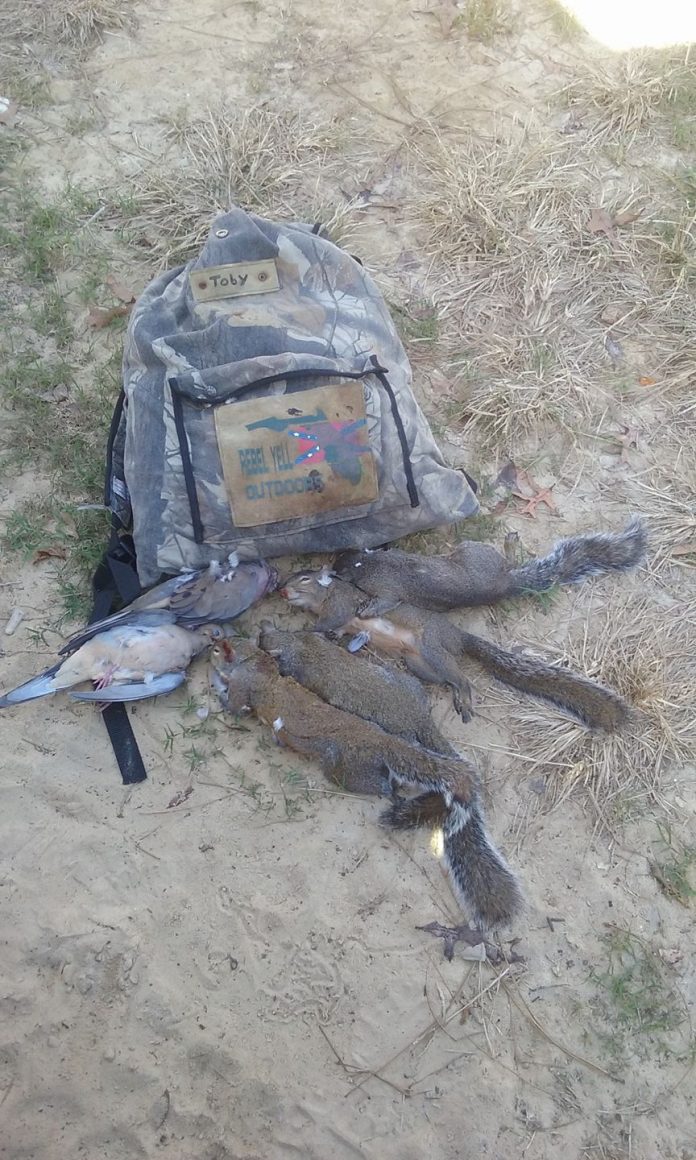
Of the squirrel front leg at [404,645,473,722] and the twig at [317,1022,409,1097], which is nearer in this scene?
the twig at [317,1022,409,1097]

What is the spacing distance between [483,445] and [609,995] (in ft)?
8.94

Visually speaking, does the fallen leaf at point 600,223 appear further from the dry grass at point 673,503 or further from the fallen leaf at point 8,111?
the fallen leaf at point 8,111

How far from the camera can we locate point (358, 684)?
378 centimetres

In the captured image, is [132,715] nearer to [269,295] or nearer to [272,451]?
[272,451]

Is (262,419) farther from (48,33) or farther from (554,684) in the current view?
(48,33)

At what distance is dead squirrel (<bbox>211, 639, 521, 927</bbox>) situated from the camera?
333cm

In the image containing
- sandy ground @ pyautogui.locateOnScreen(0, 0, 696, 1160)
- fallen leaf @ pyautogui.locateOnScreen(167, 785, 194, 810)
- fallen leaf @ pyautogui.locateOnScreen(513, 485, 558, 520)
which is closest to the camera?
sandy ground @ pyautogui.locateOnScreen(0, 0, 696, 1160)

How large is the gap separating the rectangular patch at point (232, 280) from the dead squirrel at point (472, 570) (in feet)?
4.37

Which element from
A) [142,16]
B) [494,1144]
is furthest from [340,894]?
[142,16]

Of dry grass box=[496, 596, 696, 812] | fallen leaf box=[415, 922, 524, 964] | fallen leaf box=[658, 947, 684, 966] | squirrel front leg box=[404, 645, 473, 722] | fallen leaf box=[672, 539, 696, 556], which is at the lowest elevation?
fallen leaf box=[658, 947, 684, 966]

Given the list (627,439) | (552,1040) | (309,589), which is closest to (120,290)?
(309,589)

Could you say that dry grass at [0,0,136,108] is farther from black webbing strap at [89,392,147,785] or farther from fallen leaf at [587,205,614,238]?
fallen leaf at [587,205,614,238]

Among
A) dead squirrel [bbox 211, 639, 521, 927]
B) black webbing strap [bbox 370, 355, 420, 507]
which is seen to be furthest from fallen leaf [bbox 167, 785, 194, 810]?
black webbing strap [bbox 370, 355, 420, 507]

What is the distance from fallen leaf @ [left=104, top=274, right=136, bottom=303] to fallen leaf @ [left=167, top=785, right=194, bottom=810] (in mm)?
3041
